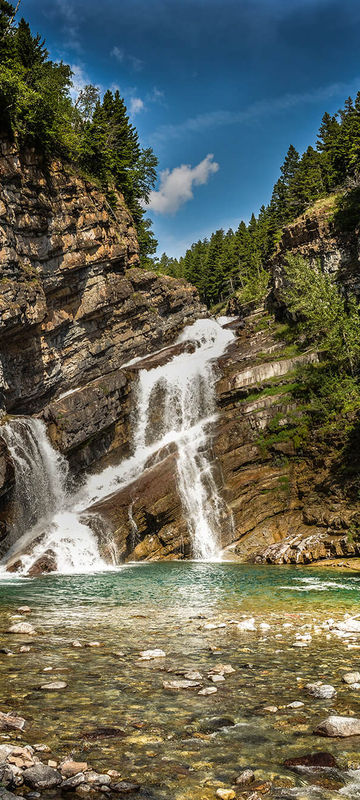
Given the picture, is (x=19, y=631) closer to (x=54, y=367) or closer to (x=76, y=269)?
(x=54, y=367)

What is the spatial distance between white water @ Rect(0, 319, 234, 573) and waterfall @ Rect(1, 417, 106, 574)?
53mm

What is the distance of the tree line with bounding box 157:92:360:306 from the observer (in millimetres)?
59356

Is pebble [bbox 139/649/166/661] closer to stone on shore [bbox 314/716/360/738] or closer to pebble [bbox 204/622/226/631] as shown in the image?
pebble [bbox 204/622/226/631]

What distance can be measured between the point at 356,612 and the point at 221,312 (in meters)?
72.9

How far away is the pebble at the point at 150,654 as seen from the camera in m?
7.17

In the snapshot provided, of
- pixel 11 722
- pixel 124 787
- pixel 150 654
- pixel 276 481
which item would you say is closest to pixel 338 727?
pixel 124 787

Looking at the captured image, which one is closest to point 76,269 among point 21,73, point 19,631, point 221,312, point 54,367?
point 54,367

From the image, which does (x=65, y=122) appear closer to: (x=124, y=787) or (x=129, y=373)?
(x=129, y=373)

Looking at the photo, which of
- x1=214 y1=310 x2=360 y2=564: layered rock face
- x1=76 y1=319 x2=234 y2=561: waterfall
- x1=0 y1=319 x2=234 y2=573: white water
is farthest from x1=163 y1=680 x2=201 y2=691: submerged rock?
x1=76 y1=319 x2=234 y2=561: waterfall

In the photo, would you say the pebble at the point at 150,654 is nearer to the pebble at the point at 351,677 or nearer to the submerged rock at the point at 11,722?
the pebble at the point at 351,677

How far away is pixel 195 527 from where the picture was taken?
26.3 metres

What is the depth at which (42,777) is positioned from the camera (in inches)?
131

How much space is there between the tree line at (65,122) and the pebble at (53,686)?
36233 millimetres

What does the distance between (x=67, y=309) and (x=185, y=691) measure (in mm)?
36194
